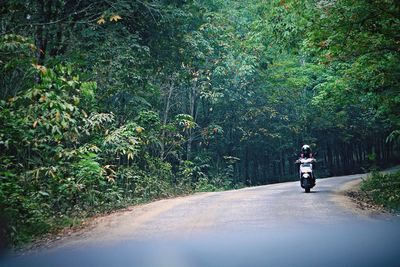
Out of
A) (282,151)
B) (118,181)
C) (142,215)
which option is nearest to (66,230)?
(142,215)

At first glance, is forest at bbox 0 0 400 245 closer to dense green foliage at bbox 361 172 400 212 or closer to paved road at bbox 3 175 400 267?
paved road at bbox 3 175 400 267

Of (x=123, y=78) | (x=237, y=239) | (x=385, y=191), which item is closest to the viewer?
(x=237, y=239)

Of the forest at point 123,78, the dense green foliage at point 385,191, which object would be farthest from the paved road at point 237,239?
the forest at point 123,78

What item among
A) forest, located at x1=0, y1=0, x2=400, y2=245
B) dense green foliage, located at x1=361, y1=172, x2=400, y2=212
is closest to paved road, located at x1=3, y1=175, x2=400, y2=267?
dense green foliage, located at x1=361, y1=172, x2=400, y2=212

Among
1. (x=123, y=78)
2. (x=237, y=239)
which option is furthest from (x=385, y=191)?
(x=123, y=78)

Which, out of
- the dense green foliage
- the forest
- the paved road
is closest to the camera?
the paved road

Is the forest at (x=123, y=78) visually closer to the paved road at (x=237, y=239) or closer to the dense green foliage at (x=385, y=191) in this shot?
the paved road at (x=237, y=239)

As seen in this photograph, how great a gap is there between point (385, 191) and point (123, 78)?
887cm

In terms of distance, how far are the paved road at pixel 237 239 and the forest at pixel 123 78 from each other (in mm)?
1592

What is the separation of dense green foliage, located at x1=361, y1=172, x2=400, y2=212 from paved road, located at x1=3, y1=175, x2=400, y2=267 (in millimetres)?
1435

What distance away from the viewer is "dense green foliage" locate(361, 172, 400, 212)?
34.1 ft

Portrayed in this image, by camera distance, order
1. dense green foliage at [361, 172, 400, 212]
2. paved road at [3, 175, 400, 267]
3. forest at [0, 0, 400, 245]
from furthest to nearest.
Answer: dense green foliage at [361, 172, 400, 212] → forest at [0, 0, 400, 245] → paved road at [3, 175, 400, 267]

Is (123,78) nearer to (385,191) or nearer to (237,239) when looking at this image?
(237,239)

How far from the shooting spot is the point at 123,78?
1246 cm
